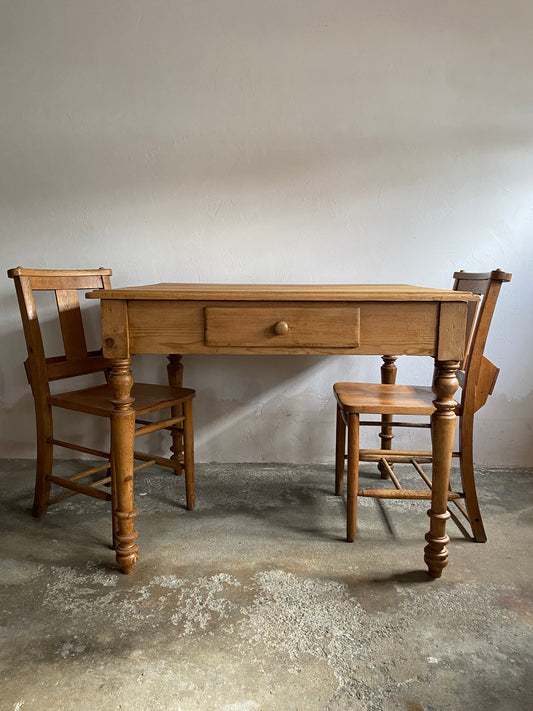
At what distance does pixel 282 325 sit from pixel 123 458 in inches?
27.4

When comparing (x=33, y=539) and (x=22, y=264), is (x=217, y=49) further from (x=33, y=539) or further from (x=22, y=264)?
(x=33, y=539)

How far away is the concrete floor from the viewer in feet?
3.97

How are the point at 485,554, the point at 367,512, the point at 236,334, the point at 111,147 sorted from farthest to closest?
the point at 111,147, the point at 367,512, the point at 485,554, the point at 236,334

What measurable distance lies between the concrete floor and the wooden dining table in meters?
0.25

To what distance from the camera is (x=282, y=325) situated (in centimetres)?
162

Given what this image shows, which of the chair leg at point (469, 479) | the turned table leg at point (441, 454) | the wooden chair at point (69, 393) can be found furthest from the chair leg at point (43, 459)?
the chair leg at point (469, 479)

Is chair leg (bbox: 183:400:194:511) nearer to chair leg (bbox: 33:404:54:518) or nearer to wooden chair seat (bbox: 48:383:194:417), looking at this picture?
wooden chair seat (bbox: 48:383:194:417)

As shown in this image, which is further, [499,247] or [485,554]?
[499,247]

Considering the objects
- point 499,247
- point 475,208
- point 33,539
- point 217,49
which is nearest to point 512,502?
point 499,247

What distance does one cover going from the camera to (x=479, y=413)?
8.90ft

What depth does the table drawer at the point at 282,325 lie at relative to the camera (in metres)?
1.63

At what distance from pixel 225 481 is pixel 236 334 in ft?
3.74

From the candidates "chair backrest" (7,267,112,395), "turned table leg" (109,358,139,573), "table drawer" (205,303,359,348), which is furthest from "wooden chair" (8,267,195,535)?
"table drawer" (205,303,359,348)

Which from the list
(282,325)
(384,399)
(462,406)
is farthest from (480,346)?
(282,325)
